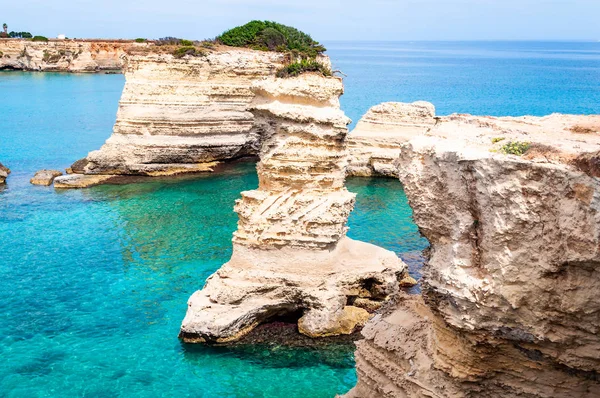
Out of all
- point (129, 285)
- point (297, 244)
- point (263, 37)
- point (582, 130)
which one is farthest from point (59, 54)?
point (582, 130)

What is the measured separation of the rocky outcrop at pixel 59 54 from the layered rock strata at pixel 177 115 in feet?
191

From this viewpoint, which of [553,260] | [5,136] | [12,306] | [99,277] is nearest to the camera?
[553,260]

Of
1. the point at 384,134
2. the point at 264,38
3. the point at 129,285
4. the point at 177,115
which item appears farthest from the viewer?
the point at 264,38

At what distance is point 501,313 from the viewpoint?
5938 mm

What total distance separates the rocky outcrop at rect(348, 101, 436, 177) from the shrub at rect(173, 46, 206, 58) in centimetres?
834

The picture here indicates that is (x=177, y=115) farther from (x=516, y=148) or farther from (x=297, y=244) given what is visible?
(x=516, y=148)

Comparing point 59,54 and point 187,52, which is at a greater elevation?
point 187,52

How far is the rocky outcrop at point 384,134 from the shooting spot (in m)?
30.4

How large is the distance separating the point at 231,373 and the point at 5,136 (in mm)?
34612

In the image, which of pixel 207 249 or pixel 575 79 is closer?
pixel 207 249

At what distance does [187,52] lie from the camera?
98.3 ft

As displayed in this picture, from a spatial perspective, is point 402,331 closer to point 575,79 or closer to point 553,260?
point 553,260

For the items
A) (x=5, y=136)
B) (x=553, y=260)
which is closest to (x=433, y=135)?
(x=553, y=260)

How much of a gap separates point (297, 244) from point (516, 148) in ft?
28.1
